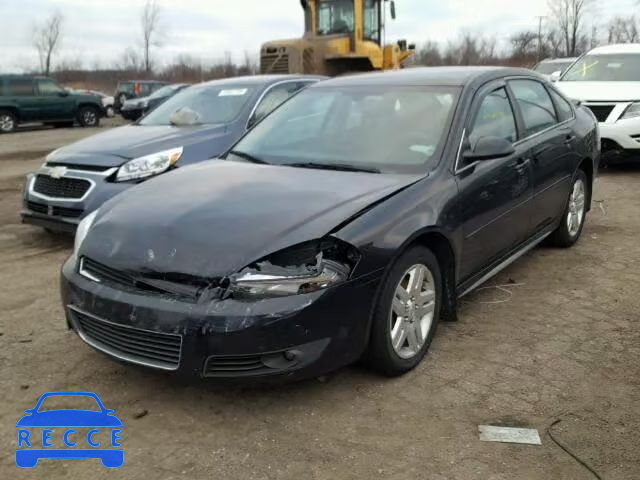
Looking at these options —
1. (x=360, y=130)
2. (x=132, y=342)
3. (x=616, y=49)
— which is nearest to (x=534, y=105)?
(x=360, y=130)

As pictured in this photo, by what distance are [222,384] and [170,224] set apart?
847 mm

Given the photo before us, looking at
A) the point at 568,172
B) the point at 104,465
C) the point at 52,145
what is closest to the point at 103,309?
the point at 104,465

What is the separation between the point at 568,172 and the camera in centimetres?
526

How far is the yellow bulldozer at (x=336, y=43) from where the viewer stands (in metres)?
15.4

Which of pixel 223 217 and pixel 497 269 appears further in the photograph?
pixel 497 269

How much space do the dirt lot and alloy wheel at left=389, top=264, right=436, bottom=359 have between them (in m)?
0.16

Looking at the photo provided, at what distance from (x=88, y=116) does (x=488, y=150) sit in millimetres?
21398

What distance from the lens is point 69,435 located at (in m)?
2.91

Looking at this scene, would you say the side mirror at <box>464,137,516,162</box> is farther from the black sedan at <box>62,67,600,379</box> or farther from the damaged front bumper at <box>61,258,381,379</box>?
the damaged front bumper at <box>61,258,381,379</box>

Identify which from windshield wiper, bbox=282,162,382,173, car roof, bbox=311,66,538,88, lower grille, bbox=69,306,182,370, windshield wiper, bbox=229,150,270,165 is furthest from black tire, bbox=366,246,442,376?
car roof, bbox=311,66,538,88

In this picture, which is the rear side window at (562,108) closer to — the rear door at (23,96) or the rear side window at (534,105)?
the rear side window at (534,105)

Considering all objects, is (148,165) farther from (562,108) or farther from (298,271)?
(562,108)

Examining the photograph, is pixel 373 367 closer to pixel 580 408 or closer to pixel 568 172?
pixel 580 408

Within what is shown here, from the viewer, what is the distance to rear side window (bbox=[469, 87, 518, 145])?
13.5 feet
